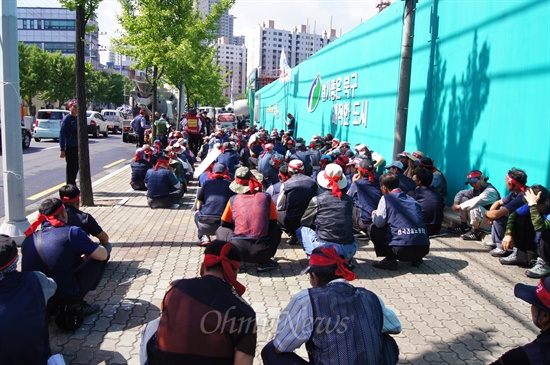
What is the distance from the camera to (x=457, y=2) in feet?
31.3

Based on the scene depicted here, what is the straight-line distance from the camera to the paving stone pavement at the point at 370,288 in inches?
166

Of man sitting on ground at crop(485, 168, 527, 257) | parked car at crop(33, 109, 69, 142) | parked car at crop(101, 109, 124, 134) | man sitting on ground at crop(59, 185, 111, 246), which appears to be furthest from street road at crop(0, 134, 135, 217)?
parked car at crop(101, 109, 124, 134)

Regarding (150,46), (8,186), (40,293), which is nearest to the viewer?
(40,293)

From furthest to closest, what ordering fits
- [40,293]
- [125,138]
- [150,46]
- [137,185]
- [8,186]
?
[125,138], [150,46], [137,185], [8,186], [40,293]

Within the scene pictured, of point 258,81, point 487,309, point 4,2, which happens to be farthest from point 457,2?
point 258,81

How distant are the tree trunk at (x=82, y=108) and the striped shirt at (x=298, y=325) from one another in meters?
7.68

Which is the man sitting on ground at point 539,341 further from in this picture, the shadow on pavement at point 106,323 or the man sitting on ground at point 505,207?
the man sitting on ground at point 505,207

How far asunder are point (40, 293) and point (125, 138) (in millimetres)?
24823

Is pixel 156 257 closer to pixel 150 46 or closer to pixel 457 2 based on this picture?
pixel 457 2

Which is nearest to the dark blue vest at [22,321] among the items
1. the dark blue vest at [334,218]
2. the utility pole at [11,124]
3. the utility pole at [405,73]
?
the dark blue vest at [334,218]

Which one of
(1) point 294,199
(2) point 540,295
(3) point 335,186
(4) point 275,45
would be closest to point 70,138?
(1) point 294,199

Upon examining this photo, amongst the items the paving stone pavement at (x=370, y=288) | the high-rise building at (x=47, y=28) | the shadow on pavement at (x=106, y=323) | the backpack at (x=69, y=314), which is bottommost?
the shadow on pavement at (x=106, y=323)

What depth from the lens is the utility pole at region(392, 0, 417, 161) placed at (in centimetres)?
938

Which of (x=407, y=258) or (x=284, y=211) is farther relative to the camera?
(x=284, y=211)
